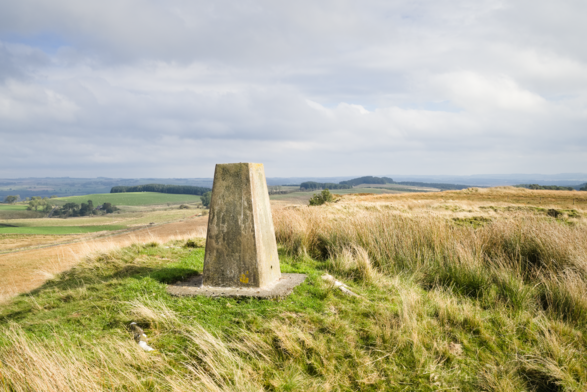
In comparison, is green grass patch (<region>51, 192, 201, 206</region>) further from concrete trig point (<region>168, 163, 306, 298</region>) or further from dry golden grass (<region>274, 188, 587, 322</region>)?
concrete trig point (<region>168, 163, 306, 298</region>)

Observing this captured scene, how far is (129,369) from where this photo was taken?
363cm

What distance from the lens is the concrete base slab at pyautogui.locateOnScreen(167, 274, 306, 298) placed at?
5.67 metres

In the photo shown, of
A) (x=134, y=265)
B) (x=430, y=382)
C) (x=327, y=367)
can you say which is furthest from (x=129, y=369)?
(x=134, y=265)

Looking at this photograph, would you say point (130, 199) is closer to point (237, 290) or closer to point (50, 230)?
point (50, 230)

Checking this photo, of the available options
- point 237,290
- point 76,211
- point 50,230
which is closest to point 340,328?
point 237,290

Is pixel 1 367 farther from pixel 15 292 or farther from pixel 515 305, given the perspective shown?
pixel 515 305

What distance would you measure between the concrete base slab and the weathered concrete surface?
0.10 m

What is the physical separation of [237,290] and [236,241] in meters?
0.88

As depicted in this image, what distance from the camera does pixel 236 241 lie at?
6.01 metres

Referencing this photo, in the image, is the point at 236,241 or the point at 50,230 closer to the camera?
the point at 236,241

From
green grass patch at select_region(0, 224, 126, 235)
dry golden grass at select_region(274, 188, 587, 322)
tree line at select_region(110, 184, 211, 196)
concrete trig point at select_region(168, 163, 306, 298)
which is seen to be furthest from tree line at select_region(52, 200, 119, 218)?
concrete trig point at select_region(168, 163, 306, 298)

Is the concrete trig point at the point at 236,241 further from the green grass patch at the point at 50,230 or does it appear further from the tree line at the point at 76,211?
the tree line at the point at 76,211

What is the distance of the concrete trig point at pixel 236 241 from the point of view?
5.93 metres

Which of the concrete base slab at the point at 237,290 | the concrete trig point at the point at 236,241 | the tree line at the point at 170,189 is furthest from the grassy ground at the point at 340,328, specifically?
the tree line at the point at 170,189
